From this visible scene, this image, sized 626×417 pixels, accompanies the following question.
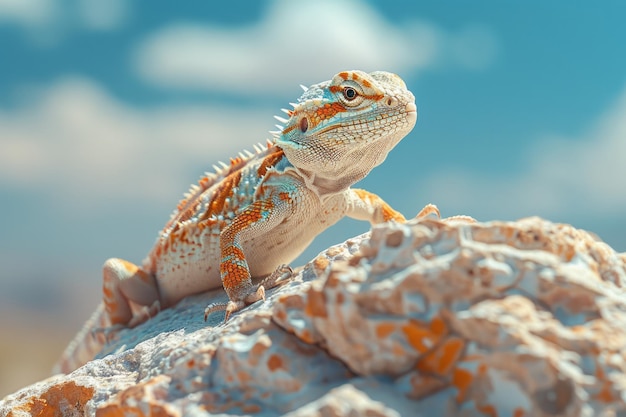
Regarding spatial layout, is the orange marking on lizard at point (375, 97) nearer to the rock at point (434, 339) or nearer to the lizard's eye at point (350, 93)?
the lizard's eye at point (350, 93)

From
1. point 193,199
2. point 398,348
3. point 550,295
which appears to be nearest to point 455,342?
point 398,348

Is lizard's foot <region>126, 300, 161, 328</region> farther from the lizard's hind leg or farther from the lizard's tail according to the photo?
the lizard's tail

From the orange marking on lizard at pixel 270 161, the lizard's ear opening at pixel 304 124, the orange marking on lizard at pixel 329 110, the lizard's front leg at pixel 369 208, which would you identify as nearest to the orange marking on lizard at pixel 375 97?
the orange marking on lizard at pixel 329 110

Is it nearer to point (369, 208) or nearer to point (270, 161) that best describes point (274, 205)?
→ point (270, 161)

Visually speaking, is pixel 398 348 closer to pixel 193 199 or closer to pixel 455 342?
pixel 455 342

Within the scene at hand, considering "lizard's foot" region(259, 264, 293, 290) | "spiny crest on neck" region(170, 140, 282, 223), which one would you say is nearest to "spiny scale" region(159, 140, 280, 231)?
"spiny crest on neck" region(170, 140, 282, 223)

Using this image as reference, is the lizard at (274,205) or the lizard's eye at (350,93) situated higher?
the lizard's eye at (350,93)

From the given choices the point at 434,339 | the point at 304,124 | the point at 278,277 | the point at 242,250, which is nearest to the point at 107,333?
the point at 242,250
